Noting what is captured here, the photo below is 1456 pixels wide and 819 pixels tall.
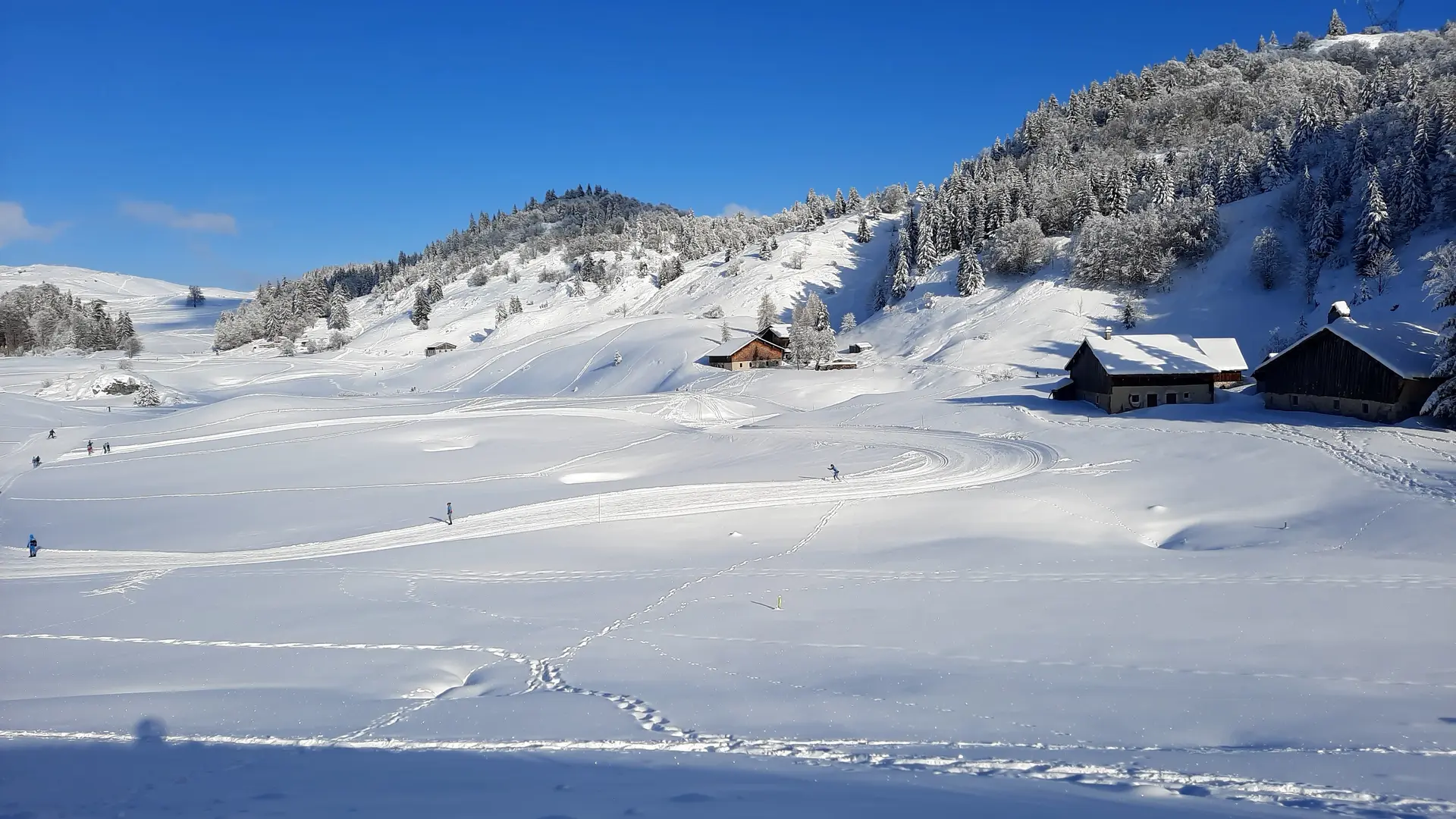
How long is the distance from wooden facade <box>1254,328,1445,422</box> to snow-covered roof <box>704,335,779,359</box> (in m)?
53.1

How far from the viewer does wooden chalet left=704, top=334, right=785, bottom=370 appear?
282ft

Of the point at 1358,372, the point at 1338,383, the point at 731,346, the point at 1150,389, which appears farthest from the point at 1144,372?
the point at 731,346

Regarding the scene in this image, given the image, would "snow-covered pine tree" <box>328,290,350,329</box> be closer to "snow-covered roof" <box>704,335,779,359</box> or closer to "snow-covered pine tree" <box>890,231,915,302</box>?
"snow-covered roof" <box>704,335,779,359</box>

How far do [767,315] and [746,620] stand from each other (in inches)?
3443

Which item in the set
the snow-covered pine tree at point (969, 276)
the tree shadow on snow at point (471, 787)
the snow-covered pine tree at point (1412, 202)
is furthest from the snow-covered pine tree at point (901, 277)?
the tree shadow on snow at point (471, 787)

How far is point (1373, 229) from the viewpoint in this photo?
65.2 m

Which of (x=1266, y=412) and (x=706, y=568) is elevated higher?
(x=1266, y=412)

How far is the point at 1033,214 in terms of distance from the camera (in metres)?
98.8

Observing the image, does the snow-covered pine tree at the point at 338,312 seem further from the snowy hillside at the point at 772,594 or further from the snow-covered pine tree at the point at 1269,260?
the snow-covered pine tree at the point at 1269,260

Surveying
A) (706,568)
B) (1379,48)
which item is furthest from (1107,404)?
(1379,48)

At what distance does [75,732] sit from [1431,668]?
835 inches

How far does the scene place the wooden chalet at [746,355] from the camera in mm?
86062

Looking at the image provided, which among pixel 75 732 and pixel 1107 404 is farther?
pixel 1107 404

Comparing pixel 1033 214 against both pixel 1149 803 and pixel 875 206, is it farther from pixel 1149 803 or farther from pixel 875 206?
pixel 1149 803
